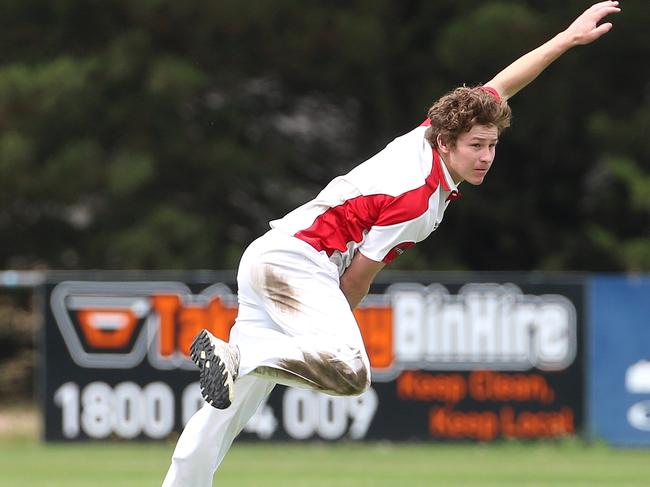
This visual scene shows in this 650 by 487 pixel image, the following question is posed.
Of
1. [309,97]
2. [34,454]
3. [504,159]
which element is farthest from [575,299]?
[309,97]

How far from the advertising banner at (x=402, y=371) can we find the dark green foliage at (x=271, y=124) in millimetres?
4561

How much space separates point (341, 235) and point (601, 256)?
1316cm

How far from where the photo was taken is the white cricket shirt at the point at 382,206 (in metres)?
6.60

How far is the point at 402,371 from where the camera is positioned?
13.7m

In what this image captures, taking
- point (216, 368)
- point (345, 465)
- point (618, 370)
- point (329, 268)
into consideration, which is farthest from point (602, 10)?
point (618, 370)

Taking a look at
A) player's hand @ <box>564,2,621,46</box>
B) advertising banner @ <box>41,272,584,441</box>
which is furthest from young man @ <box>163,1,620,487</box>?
advertising banner @ <box>41,272,584,441</box>

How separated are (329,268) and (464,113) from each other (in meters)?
0.99

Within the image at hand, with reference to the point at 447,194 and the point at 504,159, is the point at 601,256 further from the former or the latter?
the point at 447,194

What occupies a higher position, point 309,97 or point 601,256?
point 309,97

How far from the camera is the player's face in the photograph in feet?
21.7

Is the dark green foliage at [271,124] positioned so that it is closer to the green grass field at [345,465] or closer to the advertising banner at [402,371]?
the advertising banner at [402,371]

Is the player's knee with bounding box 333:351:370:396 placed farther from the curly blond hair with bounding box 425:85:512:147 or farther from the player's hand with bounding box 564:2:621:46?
the player's hand with bounding box 564:2:621:46

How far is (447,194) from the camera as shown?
6.75 m

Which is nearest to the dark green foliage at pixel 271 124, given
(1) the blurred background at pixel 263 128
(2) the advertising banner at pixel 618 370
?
(1) the blurred background at pixel 263 128
